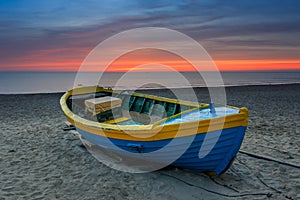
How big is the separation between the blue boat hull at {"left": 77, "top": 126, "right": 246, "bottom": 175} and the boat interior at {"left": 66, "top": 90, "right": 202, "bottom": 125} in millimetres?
2010

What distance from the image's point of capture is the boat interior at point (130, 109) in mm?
7207

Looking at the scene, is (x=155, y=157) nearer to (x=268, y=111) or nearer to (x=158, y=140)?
(x=158, y=140)

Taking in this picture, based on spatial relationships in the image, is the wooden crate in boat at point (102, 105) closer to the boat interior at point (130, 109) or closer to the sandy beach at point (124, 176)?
the boat interior at point (130, 109)

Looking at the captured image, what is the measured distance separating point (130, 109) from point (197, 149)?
425 centimetres

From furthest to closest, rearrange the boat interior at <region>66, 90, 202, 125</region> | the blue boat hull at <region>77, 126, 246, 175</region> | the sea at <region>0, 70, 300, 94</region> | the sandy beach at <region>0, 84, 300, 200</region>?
the sea at <region>0, 70, 300, 94</region>
the boat interior at <region>66, 90, 202, 125</region>
the sandy beach at <region>0, 84, 300, 200</region>
the blue boat hull at <region>77, 126, 246, 175</region>

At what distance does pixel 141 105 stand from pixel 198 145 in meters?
3.93

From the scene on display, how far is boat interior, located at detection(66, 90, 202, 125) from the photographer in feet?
23.6

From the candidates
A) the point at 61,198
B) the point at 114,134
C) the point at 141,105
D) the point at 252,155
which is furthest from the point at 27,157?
the point at 252,155

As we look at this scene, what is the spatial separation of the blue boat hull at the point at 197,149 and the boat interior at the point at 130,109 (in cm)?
201

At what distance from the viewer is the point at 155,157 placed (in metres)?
5.02

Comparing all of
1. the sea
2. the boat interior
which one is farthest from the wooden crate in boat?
the sea

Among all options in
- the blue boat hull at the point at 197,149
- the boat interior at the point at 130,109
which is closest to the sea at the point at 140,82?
the boat interior at the point at 130,109

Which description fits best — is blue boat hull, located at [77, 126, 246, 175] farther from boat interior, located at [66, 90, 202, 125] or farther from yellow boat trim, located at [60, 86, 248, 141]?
boat interior, located at [66, 90, 202, 125]

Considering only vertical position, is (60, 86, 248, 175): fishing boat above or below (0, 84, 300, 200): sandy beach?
above
